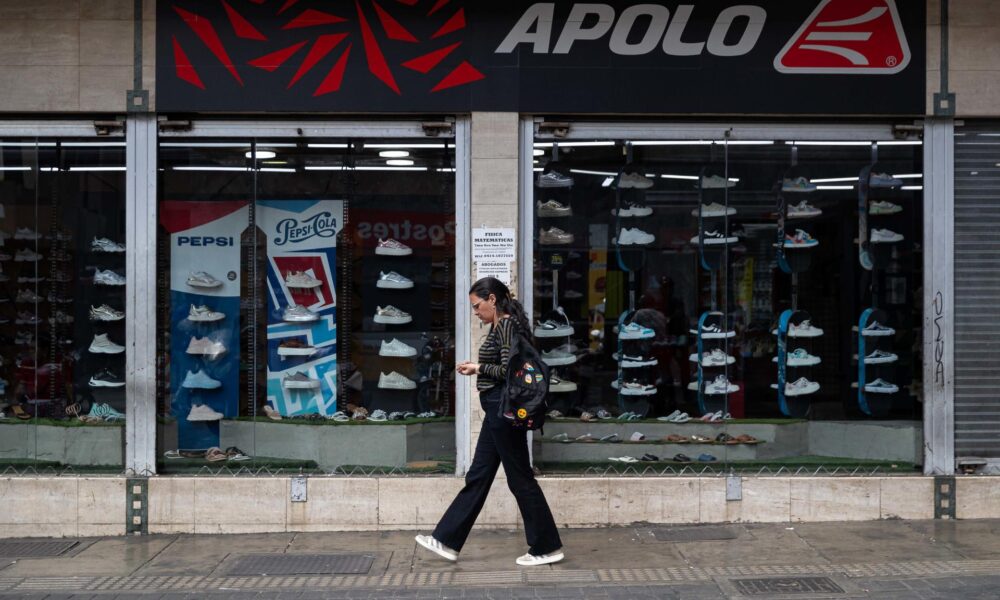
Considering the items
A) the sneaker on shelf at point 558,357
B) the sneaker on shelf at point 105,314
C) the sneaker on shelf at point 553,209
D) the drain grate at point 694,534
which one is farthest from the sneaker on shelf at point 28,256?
the drain grate at point 694,534

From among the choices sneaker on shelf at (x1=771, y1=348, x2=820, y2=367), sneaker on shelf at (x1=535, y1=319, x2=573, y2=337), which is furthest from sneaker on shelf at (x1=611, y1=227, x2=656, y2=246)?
sneaker on shelf at (x1=771, y1=348, x2=820, y2=367)

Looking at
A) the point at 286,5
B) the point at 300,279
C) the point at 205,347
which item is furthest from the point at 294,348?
the point at 286,5

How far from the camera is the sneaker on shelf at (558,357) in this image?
8.58 metres

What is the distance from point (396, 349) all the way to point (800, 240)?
3.53 meters

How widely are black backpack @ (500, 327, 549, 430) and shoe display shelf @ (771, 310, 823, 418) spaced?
3.08 meters

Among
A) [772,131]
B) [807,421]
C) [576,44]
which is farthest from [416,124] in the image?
[807,421]

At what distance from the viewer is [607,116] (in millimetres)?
8242

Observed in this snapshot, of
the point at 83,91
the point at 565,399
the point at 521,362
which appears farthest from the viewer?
the point at 565,399

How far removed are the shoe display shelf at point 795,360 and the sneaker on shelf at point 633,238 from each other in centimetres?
132

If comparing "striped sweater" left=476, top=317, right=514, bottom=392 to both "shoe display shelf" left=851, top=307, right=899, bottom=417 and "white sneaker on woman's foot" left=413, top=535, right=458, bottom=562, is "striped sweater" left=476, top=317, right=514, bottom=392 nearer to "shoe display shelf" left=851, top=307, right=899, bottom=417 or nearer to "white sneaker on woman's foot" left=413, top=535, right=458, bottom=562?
"white sneaker on woman's foot" left=413, top=535, right=458, bottom=562

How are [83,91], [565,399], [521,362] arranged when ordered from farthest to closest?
[565,399] → [83,91] → [521,362]

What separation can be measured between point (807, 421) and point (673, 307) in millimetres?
1478

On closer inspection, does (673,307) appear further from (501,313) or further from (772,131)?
(501,313)

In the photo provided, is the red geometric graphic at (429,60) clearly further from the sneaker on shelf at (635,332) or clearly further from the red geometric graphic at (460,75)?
the sneaker on shelf at (635,332)
